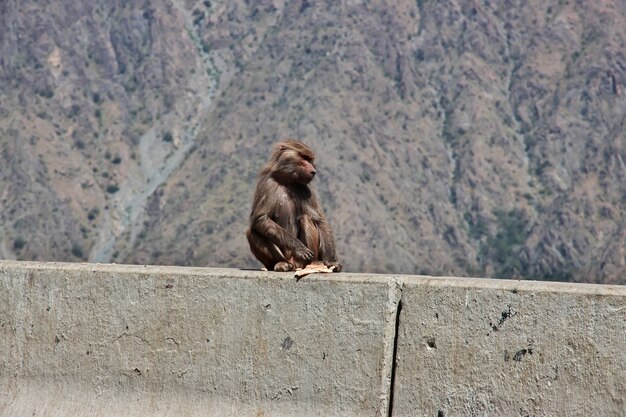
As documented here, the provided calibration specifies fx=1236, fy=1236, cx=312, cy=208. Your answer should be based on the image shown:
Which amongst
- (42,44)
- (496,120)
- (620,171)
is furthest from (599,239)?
(42,44)

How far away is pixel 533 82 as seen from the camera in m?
174

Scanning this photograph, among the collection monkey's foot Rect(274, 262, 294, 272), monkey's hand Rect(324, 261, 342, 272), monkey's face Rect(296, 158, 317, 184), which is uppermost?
monkey's face Rect(296, 158, 317, 184)

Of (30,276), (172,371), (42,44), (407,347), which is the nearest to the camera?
(407,347)

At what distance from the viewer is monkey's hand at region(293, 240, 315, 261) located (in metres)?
9.09

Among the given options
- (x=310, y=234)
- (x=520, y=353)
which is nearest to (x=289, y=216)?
(x=310, y=234)

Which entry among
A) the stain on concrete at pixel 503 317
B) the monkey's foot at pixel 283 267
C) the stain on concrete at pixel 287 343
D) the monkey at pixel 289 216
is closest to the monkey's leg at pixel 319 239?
the monkey at pixel 289 216

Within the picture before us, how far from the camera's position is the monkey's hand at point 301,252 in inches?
358

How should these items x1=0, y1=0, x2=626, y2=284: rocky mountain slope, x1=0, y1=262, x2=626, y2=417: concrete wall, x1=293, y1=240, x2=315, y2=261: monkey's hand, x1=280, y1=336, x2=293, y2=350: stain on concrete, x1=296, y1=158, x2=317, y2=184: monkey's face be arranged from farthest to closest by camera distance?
x1=0, y1=0, x2=626, y2=284: rocky mountain slope
x1=296, y1=158, x2=317, y2=184: monkey's face
x1=293, y1=240, x2=315, y2=261: monkey's hand
x1=280, y1=336, x2=293, y2=350: stain on concrete
x1=0, y1=262, x2=626, y2=417: concrete wall

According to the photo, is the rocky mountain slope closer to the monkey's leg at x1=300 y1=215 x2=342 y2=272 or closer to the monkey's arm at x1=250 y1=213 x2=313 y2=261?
the monkey's leg at x1=300 y1=215 x2=342 y2=272

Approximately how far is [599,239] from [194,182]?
168 feet

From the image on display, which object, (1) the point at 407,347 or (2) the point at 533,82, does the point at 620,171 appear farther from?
(1) the point at 407,347

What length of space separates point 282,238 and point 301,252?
0.17 metres

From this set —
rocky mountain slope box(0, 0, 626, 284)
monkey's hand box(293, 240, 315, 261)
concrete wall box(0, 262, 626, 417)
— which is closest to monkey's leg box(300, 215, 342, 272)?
monkey's hand box(293, 240, 315, 261)

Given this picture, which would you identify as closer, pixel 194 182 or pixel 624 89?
pixel 194 182
